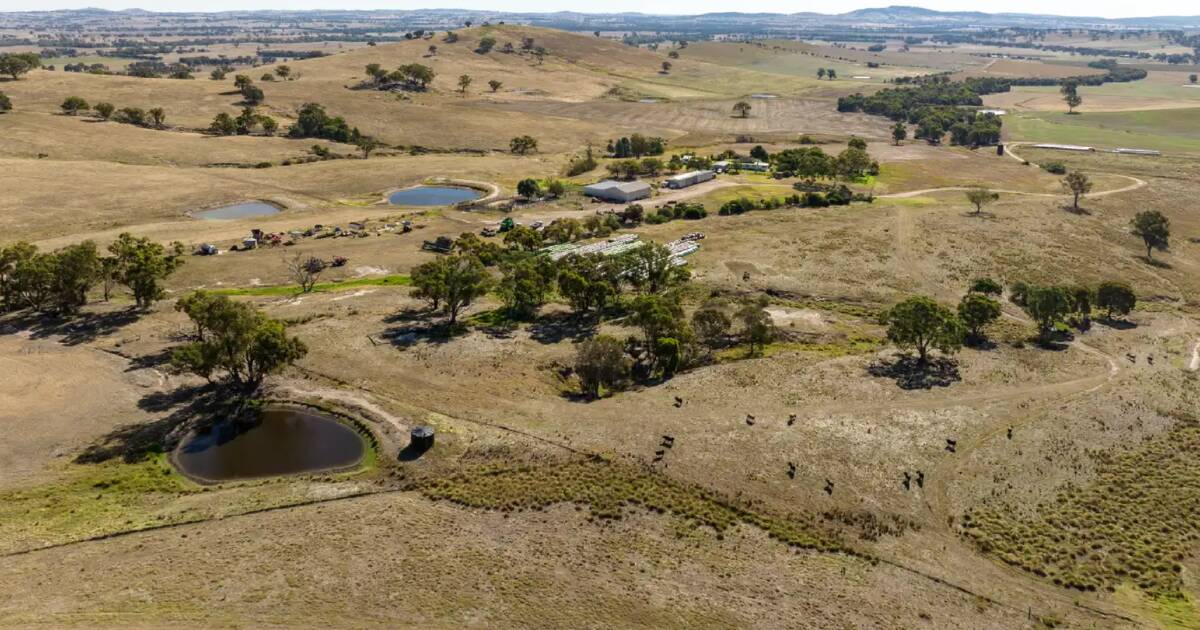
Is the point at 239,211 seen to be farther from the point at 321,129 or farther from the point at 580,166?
the point at 580,166

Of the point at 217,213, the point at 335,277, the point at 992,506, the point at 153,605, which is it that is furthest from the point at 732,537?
the point at 217,213

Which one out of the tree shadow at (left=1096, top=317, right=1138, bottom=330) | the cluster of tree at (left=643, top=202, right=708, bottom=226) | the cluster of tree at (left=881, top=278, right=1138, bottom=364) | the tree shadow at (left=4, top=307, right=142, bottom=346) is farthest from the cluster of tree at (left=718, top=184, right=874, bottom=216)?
the tree shadow at (left=4, top=307, right=142, bottom=346)

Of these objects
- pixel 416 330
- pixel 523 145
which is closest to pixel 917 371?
pixel 416 330

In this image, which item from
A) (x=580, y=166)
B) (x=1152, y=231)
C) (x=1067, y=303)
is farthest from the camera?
(x=580, y=166)

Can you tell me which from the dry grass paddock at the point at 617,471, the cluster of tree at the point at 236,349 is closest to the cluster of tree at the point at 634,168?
the dry grass paddock at the point at 617,471

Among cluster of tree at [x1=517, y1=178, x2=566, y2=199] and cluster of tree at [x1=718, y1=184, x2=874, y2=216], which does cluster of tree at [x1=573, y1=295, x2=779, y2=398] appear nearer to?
cluster of tree at [x1=718, y1=184, x2=874, y2=216]

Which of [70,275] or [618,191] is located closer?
[70,275]

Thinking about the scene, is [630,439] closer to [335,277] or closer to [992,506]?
[992,506]
